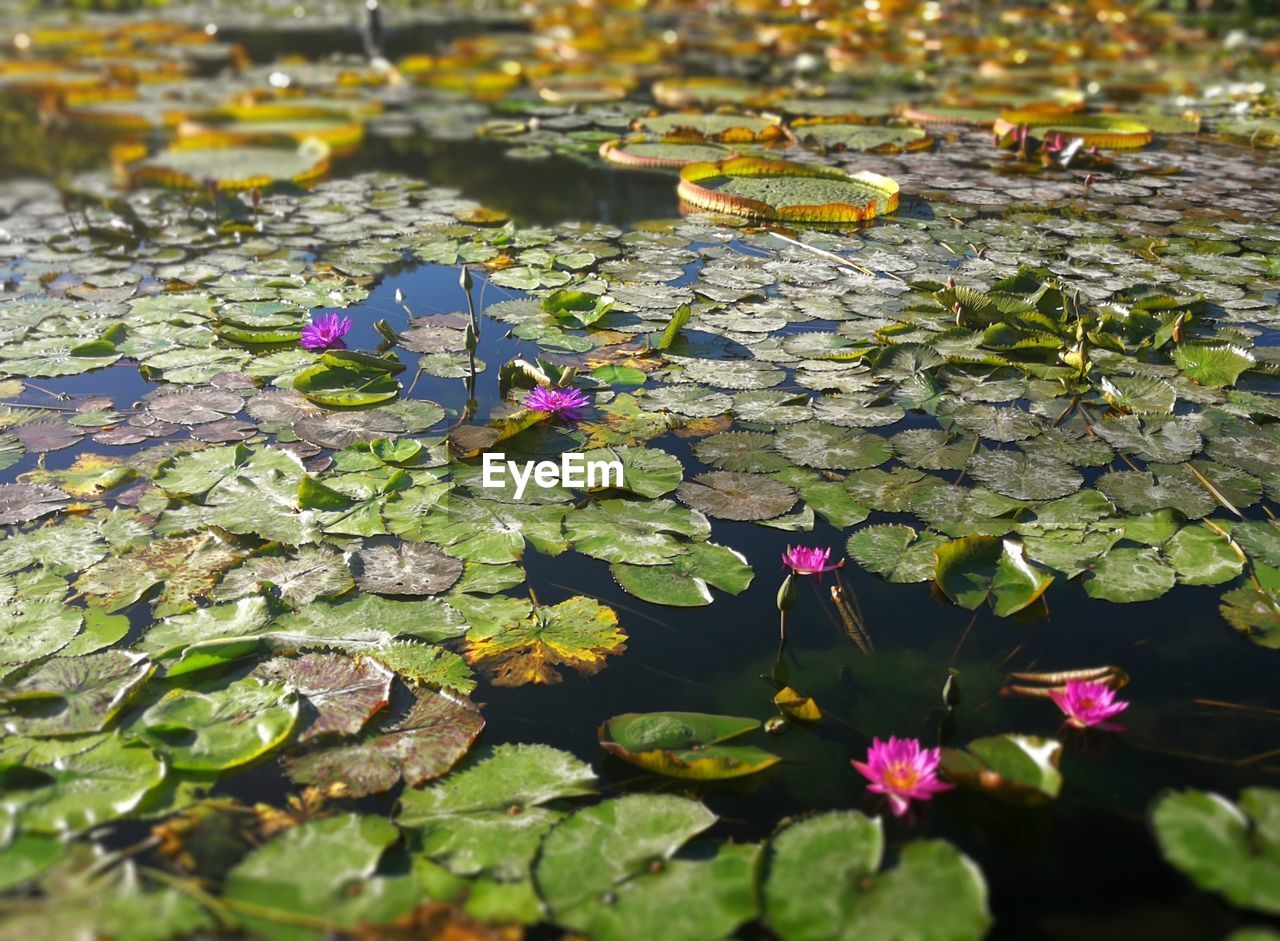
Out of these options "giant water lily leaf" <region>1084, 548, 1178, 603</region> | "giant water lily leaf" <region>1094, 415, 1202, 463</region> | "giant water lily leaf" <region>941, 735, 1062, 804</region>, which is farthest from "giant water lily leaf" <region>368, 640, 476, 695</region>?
"giant water lily leaf" <region>1094, 415, 1202, 463</region>

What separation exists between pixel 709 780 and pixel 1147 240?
341 cm

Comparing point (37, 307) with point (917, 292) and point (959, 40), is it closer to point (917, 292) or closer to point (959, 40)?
point (917, 292)

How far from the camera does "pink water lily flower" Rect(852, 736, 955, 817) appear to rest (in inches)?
53.4

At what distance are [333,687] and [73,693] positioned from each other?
425mm

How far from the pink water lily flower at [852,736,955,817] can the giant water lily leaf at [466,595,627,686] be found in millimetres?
526

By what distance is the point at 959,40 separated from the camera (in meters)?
9.55

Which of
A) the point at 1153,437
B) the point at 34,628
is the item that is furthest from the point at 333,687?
the point at 1153,437

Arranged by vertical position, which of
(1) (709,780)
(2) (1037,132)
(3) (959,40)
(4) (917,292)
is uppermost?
(3) (959,40)

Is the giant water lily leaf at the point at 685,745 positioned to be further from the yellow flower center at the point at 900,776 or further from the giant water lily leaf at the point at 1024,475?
the giant water lily leaf at the point at 1024,475

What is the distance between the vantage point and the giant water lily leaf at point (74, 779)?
1350mm

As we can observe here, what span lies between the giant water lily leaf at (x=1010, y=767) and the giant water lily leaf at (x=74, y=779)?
1.22m

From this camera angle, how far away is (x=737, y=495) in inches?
85.5

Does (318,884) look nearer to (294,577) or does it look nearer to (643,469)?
(294,577)

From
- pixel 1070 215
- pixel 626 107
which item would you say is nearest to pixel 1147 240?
pixel 1070 215
